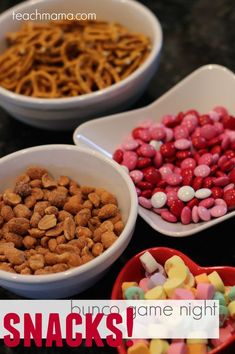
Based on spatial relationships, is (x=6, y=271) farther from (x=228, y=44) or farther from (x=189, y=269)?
(x=228, y=44)

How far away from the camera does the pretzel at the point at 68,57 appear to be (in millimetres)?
1031

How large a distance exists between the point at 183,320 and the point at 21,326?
222 mm

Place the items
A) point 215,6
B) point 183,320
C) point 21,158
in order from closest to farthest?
1. point 183,320
2. point 21,158
3. point 215,6

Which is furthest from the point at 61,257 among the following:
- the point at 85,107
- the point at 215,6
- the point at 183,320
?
the point at 215,6

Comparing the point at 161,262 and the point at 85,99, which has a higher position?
the point at 85,99

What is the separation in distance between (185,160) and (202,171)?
5 cm

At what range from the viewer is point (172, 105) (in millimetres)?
1021

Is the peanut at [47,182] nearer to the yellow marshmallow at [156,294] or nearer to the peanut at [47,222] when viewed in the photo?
the peanut at [47,222]

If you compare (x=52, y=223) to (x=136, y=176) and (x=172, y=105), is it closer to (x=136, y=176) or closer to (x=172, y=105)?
(x=136, y=176)

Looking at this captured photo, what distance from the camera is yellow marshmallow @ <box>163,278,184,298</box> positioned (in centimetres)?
71

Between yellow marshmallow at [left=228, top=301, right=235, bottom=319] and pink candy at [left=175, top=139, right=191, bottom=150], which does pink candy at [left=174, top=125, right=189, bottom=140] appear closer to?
pink candy at [left=175, top=139, right=191, bottom=150]

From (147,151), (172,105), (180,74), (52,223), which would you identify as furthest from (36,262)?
(180,74)

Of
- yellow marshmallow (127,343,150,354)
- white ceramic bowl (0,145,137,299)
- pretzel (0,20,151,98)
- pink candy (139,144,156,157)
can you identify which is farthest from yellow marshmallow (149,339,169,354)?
pretzel (0,20,151,98)

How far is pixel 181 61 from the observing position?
3.87ft
